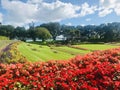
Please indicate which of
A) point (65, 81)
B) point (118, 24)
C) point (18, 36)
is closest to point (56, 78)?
point (65, 81)

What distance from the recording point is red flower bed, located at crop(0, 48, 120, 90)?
36.6 ft

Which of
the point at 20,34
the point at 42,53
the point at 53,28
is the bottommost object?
the point at 42,53

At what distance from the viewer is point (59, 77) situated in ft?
39.2

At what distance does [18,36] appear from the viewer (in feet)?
519

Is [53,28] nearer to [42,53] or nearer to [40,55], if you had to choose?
[42,53]

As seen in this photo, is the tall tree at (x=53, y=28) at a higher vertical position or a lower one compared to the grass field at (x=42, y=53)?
higher

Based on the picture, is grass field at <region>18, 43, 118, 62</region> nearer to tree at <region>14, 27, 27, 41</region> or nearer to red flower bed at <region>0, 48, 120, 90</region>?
red flower bed at <region>0, 48, 120, 90</region>

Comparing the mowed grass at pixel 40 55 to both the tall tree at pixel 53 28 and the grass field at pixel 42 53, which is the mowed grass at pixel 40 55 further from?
the tall tree at pixel 53 28

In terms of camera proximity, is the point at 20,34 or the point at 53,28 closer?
the point at 20,34

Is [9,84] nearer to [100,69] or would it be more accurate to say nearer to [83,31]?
[100,69]

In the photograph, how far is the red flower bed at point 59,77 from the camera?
1116cm

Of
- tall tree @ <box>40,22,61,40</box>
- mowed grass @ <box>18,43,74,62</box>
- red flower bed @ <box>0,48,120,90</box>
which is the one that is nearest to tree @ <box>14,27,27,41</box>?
tall tree @ <box>40,22,61,40</box>

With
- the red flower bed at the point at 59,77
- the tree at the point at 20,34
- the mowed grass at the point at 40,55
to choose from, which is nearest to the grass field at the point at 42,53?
the mowed grass at the point at 40,55

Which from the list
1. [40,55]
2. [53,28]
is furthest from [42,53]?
[53,28]
